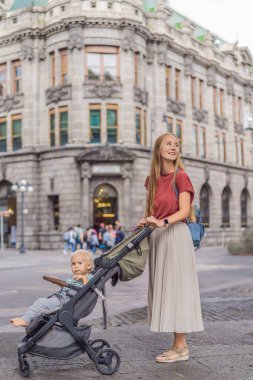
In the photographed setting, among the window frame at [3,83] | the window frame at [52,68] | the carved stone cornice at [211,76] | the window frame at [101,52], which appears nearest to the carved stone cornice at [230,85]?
the carved stone cornice at [211,76]

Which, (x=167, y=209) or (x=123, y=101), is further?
(x=123, y=101)

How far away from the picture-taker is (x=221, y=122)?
42.9m

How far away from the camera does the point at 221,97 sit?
43.7 m

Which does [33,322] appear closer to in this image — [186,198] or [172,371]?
[172,371]

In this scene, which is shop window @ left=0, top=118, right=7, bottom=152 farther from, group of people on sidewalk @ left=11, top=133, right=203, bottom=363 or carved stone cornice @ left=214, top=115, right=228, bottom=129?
group of people on sidewalk @ left=11, top=133, right=203, bottom=363

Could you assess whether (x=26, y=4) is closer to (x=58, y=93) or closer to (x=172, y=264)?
(x=58, y=93)

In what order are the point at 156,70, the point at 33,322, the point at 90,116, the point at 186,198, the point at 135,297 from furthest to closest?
A: the point at 156,70 < the point at 90,116 < the point at 135,297 < the point at 186,198 < the point at 33,322

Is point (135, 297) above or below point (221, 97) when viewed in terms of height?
below

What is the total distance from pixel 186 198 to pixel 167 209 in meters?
0.21

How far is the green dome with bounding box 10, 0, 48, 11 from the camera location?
121 ft

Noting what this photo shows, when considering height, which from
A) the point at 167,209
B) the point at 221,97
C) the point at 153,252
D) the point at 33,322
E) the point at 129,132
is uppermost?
the point at 221,97

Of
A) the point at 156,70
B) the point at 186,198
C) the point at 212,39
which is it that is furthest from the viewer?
the point at 212,39

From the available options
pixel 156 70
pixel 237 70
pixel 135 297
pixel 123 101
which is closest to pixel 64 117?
pixel 123 101

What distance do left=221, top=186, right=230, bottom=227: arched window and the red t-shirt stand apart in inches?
1460
